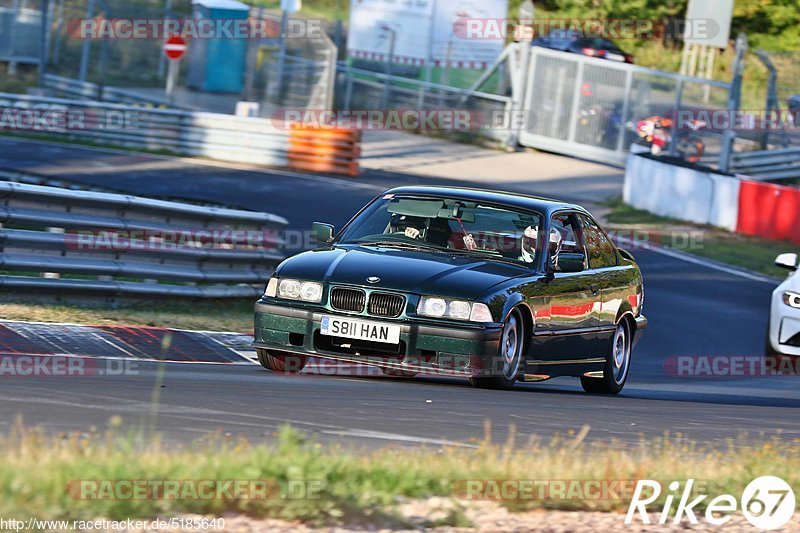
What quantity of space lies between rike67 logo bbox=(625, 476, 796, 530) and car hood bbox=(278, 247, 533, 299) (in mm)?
3188

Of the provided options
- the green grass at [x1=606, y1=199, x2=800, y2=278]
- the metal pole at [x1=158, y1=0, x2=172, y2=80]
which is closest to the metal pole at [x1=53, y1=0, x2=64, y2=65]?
the metal pole at [x1=158, y1=0, x2=172, y2=80]

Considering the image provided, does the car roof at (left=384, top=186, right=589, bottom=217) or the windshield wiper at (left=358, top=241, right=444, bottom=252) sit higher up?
the car roof at (left=384, top=186, right=589, bottom=217)

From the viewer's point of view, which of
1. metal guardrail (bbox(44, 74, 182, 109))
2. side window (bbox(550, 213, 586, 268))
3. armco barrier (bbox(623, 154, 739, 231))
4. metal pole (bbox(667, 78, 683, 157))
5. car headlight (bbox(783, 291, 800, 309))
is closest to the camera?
side window (bbox(550, 213, 586, 268))

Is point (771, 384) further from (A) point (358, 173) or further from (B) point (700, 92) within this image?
(B) point (700, 92)

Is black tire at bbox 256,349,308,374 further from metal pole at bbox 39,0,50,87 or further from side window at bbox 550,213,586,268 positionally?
metal pole at bbox 39,0,50,87

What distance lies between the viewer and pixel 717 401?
10.8 metres

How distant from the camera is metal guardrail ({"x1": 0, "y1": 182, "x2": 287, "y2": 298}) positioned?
1138 cm

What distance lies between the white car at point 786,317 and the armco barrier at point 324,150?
14.0 meters

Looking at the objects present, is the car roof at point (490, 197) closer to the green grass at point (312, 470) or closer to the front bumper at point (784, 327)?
the front bumper at point (784, 327)

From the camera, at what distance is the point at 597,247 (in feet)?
35.6

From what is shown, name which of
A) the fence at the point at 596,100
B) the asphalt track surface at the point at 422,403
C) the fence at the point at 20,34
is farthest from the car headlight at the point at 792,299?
the fence at the point at 20,34

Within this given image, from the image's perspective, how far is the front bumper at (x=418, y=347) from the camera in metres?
8.69

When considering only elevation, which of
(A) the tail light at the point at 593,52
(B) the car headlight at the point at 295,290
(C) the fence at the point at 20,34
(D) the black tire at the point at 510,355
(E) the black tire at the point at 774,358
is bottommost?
(E) the black tire at the point at 774,358

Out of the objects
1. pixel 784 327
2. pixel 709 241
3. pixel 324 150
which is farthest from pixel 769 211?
pixel 784 327
